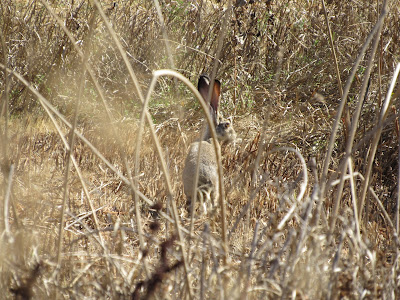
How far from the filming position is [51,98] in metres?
6.26

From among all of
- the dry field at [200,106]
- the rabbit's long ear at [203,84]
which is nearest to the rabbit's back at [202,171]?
the dry field at [200,106]

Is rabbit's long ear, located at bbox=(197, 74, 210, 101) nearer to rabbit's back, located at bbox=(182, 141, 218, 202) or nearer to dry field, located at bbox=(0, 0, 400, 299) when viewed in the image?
dry field, located at bbox=(0, 0, 400, 299)

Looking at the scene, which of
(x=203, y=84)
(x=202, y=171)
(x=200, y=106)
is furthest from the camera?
(x=200, y=106)

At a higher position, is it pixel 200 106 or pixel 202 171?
pixel 200 106

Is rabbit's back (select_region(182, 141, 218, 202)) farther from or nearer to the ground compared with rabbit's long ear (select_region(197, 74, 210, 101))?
nearer to the ground

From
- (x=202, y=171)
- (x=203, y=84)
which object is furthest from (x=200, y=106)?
(x=202, y=171)

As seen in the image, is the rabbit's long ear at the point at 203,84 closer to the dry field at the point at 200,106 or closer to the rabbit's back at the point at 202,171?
the dry field at the point at 200,106

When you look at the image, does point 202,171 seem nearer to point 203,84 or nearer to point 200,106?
point 203,84

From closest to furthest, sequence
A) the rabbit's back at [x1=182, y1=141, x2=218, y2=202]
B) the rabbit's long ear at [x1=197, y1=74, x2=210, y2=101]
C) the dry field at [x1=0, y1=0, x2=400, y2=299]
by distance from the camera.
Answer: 1. the dry field at [x1=0, y1=0, x2=400, y2=299]
2. the rabbit's back at [x1=182, y1=141, x2=218, y2=202]
3. the rabbit's long ear at [x1=197, y1=74, x2=210, y2=101]

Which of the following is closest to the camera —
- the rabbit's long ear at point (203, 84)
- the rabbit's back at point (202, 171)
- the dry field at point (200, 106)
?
the dry field at point (200, 106)

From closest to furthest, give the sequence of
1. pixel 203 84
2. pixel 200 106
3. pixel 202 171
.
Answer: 1. pixel 202 171
2. pixel 203 84
3. pixel 200 106

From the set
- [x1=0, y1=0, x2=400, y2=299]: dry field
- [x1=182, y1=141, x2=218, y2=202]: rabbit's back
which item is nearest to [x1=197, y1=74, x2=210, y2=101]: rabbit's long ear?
[x1=0, y1=0, x2=400, y2=299]: dry field

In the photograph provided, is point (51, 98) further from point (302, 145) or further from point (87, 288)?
point (87, 288)

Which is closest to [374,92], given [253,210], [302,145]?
[302,145]
